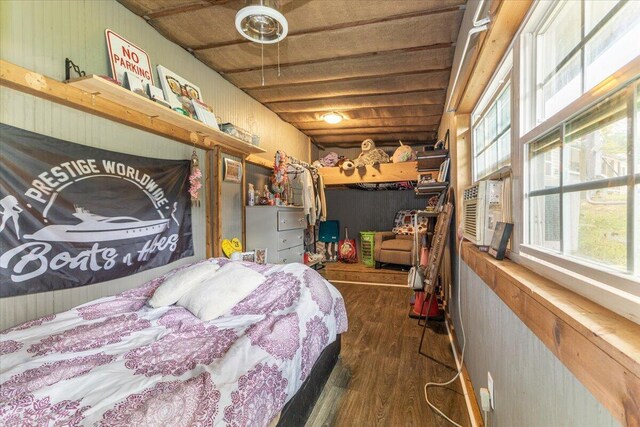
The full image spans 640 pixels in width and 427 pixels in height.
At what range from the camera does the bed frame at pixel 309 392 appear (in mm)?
1295

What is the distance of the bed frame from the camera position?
129 cm

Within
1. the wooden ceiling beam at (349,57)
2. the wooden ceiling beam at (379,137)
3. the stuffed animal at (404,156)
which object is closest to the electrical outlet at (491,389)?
the wooden ceiling beam at (349,57)

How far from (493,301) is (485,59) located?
1.25 m

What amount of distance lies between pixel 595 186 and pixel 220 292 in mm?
1729

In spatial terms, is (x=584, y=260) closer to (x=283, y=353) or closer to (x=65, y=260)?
(x=283, y=353)

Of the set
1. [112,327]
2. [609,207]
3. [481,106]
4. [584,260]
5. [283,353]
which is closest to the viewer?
[609,207]

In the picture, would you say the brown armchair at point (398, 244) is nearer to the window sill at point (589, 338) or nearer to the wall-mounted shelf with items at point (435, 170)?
the wall-mounted shelf with items at point (435, 170)

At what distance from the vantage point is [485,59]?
4.83 ft

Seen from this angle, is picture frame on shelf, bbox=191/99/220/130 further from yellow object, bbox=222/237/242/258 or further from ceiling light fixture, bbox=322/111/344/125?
ceiling light fixture, bbox=322/111/344/125

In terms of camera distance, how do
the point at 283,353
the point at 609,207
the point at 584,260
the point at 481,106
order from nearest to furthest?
the point at 609,207
the point at 584,260
the point at 283,353
the point at 481,106

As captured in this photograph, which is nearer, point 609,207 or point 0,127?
point 609,207

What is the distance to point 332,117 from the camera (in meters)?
3.88

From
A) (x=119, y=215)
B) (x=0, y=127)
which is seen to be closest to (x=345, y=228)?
(x=119, y=215)

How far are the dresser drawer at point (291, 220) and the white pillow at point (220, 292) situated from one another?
4.18 feet
